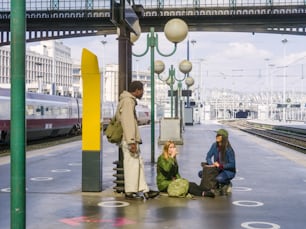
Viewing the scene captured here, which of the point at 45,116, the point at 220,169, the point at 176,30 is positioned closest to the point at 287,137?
the point at 45,116

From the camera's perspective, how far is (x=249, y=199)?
7.99 meters

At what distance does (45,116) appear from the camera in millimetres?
26391

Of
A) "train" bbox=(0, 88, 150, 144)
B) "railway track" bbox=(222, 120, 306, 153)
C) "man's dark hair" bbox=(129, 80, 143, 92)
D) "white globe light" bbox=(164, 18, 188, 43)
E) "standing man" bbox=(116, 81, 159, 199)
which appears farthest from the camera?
"railway track" bbox=(222, 120, 306, 153)

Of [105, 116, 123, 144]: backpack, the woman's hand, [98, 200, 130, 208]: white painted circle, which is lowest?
[98, 200, 130, 208]: white painted circle

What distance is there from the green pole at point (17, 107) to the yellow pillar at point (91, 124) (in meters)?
4.50

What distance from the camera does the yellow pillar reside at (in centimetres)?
834

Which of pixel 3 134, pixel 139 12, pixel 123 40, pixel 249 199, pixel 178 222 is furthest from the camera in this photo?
pixel 3 134

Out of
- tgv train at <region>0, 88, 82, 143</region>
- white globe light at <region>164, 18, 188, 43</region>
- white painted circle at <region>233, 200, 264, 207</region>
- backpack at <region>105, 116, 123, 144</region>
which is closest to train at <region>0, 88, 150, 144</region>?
tgv train at <region>0, 88, 82, 143</region>

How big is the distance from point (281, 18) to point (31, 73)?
7625 cm

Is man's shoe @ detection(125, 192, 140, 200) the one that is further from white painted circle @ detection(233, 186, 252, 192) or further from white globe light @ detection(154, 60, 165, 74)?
white globe light @ detection(154, 60, 165, 74)

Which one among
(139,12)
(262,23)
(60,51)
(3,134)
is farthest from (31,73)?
(139,12)

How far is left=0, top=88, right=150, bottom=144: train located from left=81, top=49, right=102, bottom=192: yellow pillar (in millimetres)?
11330

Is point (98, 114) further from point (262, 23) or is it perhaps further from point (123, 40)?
point (262, 23)

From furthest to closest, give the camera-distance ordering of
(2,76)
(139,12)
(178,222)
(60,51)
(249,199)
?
(60,51)
(2,76)
(139,12)
(249,199)
(178,222)
